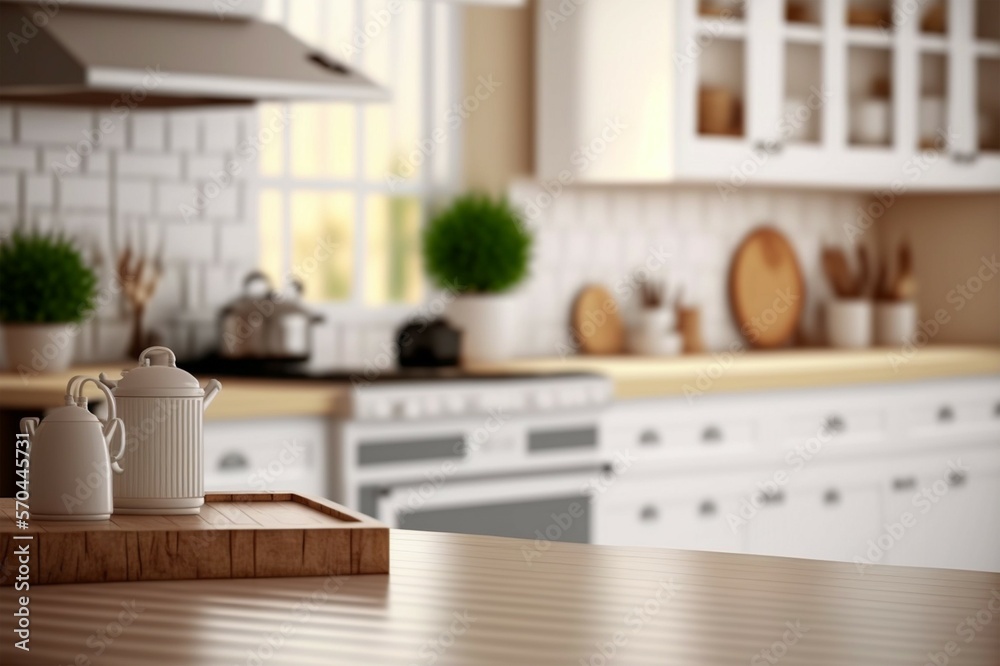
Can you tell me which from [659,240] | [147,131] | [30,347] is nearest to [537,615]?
[30,347]

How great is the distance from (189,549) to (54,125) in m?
2.66

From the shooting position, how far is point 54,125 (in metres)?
3.82

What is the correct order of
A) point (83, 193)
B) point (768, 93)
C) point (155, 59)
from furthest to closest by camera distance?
point (768, 93)
point (83, 193)
point (155, 59)

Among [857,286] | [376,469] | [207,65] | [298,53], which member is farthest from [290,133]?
[857,286]

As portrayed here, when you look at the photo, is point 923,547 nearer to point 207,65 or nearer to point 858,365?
point 858,365

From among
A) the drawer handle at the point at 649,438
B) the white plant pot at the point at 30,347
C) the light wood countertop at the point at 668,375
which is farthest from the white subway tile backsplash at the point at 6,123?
the drawer handle at the point at 649,438

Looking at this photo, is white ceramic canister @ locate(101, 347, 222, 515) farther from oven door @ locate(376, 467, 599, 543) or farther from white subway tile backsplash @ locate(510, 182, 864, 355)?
white subway tile backsplash @ locate(510, 182, 864, 355)

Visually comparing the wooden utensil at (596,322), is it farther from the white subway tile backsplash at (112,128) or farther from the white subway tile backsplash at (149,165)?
the white subway tile backsplash at (112,128)

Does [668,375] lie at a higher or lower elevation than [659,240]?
lower

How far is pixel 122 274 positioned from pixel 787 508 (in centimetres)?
196

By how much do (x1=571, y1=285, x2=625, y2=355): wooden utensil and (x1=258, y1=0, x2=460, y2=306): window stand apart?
0.56 metres

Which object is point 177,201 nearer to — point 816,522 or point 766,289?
point 816,522

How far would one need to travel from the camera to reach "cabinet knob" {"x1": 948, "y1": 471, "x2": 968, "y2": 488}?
15.5 ft

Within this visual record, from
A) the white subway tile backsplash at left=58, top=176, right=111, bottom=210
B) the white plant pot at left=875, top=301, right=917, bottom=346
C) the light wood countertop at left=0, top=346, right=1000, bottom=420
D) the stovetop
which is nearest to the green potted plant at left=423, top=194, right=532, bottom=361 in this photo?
the light wood countertop at left=0, top=346, right=1000, bottom=420
